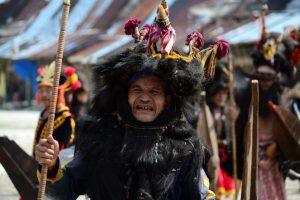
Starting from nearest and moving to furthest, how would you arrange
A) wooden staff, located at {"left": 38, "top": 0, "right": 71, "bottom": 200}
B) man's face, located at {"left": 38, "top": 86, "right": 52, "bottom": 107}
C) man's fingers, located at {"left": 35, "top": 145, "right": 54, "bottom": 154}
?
1. wooden staff, located at {"left": 38, "top": 0, "right": 71, "bottom": 200}
2. man's fingers, located at {"left": 35, "top": 145, "right": 54, "bottom": 154}
3. man's face, located at {"left": 38, "top": 86, "right": 52, "bottom": 107}

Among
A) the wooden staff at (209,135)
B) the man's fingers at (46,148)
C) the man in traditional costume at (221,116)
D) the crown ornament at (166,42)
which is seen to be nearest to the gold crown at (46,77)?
the wooden staff at (209,135)

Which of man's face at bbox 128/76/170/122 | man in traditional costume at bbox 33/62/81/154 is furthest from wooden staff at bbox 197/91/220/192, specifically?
man's face at bbox 128/76/170/122

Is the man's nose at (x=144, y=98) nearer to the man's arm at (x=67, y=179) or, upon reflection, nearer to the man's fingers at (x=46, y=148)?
the man's arm at (x=67, y=179)

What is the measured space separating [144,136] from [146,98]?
183 millimetres

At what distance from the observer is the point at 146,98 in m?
4.07

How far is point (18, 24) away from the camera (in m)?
35.4

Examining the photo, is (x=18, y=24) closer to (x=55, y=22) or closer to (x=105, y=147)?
(x=55, y=22)

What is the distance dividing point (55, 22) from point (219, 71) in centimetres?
2372

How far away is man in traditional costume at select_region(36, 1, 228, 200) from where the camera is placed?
13.3ft

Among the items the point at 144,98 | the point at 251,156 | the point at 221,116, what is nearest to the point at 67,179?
the point at 144,98

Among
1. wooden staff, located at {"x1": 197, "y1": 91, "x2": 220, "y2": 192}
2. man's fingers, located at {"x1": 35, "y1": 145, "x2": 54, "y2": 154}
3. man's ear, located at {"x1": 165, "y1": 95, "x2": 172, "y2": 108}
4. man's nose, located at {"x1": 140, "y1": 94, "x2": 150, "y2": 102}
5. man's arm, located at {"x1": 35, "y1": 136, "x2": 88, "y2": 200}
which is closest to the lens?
man's fingers, located at {"x1": 35, "y1": 145, "x2": 54, "y2": 154}

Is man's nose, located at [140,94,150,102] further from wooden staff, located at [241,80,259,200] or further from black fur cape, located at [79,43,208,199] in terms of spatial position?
wooden staff, located at [241,80,259,200]

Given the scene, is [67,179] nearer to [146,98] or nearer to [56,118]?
[146,98]

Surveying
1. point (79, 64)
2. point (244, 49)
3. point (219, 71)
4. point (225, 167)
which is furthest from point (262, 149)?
point (79, 64)
